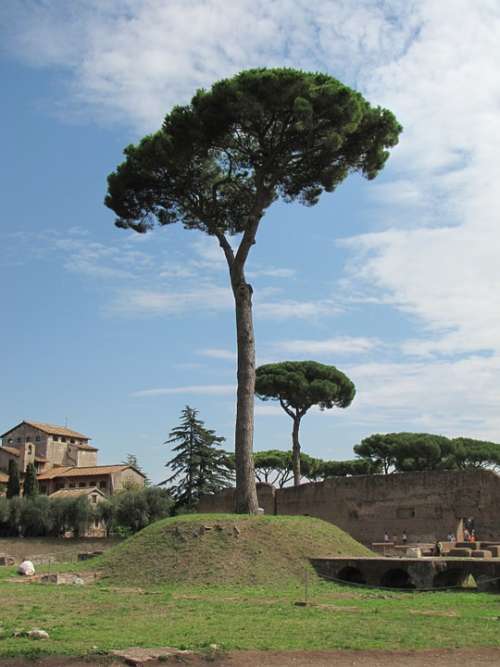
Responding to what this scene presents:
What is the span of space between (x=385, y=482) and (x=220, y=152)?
14645 mm

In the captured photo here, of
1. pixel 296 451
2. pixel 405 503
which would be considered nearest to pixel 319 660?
pixel 405 503

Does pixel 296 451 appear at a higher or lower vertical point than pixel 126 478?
higher

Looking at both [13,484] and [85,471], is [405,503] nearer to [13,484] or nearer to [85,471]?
[13,484]

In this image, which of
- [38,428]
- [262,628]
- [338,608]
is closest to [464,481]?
[338,608]

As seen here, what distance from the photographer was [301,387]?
33781 mm

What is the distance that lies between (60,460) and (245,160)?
40478 millimetres

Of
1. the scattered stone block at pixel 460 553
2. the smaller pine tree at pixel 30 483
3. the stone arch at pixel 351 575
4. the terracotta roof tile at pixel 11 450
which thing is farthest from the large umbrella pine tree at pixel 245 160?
the terracotta roof tile at pixel 11 450

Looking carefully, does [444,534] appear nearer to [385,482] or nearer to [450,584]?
[385,482]

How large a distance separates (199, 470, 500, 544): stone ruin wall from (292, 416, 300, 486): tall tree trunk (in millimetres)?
788

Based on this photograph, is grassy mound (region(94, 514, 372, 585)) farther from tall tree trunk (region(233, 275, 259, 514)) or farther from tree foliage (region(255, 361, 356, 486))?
tree foliage (region(255, 361, 356, 486))

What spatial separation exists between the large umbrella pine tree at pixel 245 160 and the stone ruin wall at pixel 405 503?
11.1 metres

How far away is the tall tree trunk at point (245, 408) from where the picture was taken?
650 inches

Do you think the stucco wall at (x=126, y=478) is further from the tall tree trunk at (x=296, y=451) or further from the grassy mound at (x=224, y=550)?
the grassy mound at (x=224, y=550)

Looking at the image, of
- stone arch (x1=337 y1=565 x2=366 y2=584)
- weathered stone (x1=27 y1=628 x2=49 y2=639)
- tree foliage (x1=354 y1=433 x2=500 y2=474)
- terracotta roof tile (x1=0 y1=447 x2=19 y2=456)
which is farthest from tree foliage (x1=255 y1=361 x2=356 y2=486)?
weathered stone (x1=27 y1=628 x2=49 y2=639)
